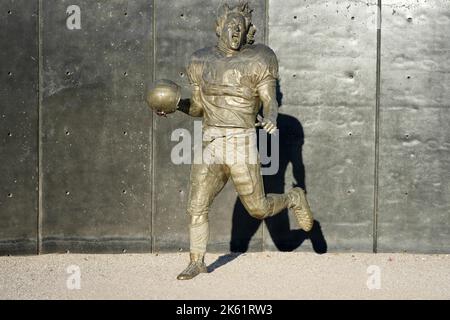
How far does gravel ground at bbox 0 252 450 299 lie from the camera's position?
265 inches

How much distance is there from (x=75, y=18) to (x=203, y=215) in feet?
9.12

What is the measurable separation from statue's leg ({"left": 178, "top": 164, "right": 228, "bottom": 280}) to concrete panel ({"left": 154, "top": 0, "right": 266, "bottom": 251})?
142 centimetres

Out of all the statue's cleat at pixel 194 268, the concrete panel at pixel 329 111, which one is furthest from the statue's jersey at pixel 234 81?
the concrete panel at pixel 329 111

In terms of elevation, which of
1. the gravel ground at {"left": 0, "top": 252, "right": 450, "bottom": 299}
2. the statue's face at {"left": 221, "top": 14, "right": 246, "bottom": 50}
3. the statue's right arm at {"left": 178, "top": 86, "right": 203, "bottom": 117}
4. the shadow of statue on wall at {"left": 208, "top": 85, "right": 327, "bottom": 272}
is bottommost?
the gravel ground at {"left": 0, "top": 252, "right": 450, "bottom": 299}

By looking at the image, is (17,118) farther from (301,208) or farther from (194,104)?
(301,208)

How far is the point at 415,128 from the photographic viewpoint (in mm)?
8789

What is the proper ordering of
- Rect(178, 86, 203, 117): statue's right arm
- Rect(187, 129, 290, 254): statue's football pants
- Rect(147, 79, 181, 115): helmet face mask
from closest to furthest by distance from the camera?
Rect(147, 79, 181, 115): helmet face mask < Rect(187, 129, 290, 254): statue's football pants < Rect(178, 86, 203, 117): statue's right arm

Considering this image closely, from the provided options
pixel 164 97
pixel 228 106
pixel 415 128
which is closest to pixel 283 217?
pixel 415 128

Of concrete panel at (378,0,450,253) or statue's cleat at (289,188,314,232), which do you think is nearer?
statue's cleat at (289,188,314,232)

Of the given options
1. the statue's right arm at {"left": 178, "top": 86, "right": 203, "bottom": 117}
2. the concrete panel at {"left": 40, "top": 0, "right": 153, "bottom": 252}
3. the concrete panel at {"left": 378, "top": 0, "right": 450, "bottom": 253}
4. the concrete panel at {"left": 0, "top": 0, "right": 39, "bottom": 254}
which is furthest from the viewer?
the concrete panel at {"left": 378, "top": 0, "right": 450, "bottom": 253}

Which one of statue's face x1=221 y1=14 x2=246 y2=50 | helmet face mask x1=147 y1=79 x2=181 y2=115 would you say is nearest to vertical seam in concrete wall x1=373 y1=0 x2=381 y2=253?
statue's face x1=221 y1=14 x2=246 y2=50

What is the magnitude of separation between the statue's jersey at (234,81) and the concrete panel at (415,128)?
6.92 feet

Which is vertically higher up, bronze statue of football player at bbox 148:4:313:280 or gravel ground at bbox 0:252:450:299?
bronze statue of football player at bbox 148:4:313:280

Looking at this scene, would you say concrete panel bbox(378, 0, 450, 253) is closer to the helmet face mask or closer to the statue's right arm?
the statue's right arm
